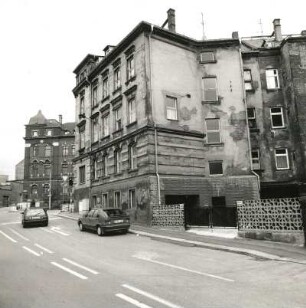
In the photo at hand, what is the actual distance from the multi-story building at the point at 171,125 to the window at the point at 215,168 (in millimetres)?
78

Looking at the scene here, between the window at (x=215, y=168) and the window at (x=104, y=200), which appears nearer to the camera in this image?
the window at (x=215, y=168)

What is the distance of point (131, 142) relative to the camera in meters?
26.0

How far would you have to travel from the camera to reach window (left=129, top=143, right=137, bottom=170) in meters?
25.8

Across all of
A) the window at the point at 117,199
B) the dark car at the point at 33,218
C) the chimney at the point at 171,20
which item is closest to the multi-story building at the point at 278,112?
the chimney at the point at 171,20

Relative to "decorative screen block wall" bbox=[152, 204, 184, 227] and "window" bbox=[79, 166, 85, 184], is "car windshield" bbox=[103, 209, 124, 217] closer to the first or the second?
"decorative screen block wall" bbox=[152, 204, 184, 227]

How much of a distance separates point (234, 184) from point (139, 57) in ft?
39.2

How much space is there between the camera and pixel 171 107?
1032 inches

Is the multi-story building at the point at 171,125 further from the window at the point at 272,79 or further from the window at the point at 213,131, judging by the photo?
the window at the point at 272,79

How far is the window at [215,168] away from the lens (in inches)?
1064

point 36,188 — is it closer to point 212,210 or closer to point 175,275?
point 212,210

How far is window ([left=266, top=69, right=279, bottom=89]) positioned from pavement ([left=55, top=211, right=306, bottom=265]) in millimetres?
16007

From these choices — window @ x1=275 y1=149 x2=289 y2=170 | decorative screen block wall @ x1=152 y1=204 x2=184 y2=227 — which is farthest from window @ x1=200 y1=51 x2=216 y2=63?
decorative screen block wall @ x1=152 y1=204 x2=184 y2=227

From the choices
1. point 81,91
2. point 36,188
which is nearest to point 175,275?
point 81,91

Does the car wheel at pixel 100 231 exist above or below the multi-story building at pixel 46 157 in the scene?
below
